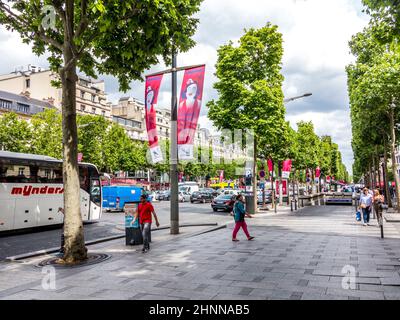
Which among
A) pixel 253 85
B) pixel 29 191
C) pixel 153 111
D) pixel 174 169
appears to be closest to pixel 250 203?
pixel 253 85

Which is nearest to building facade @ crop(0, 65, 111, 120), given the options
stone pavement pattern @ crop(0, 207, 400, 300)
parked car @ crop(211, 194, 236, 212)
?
parked car @ crop(211, 194, 236, 212)

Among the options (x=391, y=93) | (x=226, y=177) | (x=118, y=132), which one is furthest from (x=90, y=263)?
(x=226, y=177)

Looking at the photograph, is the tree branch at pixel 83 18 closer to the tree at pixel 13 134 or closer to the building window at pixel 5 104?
the tree at pixel 13 134

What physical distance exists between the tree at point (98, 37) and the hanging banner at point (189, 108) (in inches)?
108

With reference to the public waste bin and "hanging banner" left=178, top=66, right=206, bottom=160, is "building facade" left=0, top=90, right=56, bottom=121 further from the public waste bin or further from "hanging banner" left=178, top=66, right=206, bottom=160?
"hanging banner" left=178, top=66, right=206, bottom=160

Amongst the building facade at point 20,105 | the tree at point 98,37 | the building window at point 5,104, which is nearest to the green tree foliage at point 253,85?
the tree at point 98,37

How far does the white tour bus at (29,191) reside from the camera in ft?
50.5

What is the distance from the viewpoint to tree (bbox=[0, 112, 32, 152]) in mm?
42094

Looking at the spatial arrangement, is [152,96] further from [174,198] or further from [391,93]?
[391,93]

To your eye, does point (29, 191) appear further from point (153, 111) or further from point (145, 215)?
point (145, 215)

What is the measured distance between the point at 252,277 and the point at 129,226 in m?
5.88

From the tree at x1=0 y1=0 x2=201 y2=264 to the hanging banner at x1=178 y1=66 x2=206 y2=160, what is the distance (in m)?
2.75
